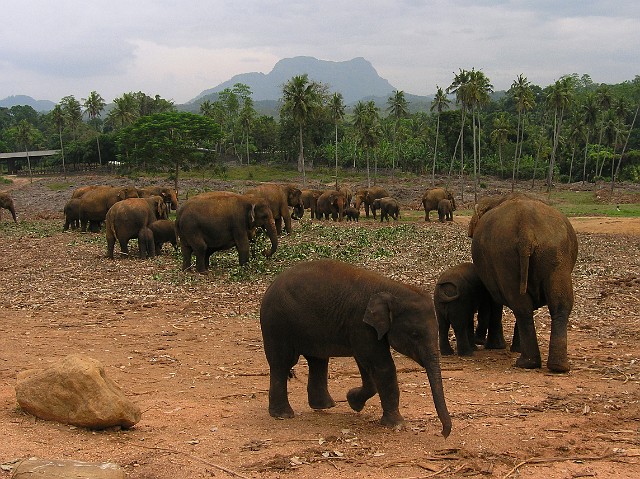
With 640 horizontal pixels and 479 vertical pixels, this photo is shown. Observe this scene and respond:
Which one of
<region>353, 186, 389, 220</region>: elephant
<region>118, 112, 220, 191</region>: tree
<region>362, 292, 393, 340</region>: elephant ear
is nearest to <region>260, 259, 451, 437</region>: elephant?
<region>362, 292, 393, 340</region>: elephant ear

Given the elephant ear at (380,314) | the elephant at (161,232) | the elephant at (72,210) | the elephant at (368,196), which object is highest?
the elephant ear at (380,314)

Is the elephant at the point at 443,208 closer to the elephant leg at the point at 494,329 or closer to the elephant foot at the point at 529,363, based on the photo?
the elephant leg at the point at 494,329

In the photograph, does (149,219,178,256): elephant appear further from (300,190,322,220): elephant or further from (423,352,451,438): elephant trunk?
(300,190,322,220): elephant

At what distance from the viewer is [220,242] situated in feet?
65.5

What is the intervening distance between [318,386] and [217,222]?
11.8 metres

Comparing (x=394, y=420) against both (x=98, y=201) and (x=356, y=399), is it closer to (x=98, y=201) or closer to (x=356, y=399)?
(x=356, y=399)

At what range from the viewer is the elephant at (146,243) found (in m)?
23.5

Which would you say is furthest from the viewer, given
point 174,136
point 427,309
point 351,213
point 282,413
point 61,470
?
point 174,136

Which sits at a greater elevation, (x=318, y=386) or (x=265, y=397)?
(x=318, y=386)

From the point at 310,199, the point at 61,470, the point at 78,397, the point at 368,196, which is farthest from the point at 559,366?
the point at 368,196

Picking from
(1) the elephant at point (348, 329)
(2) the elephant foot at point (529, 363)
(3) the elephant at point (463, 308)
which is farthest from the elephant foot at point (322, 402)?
(2) the elephant foot at point (529, 363)

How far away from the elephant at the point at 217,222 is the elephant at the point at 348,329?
1163 cm

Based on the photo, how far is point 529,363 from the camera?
1047cm

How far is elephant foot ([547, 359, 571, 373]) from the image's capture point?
10.1 meters
